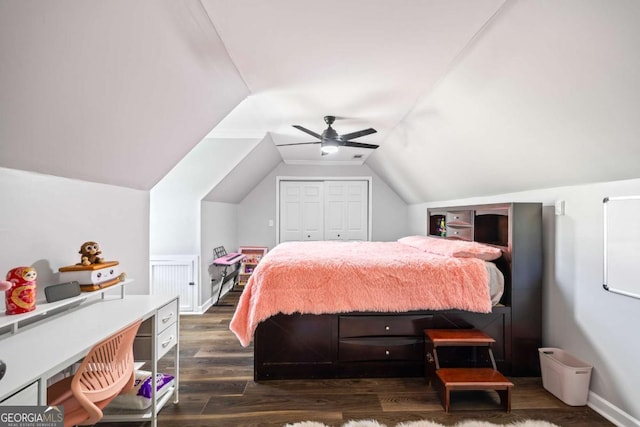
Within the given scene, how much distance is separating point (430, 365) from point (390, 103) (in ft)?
7.47

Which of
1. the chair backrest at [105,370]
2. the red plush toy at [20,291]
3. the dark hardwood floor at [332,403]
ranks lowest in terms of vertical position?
the dark hardwood floor at [332,403]

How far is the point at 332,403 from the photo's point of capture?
211 cm

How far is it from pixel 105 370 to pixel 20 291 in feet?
1.71

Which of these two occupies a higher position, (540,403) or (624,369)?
(624,369)

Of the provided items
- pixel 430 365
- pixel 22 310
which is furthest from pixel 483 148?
pixel 22 310

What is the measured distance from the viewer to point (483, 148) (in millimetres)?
2711

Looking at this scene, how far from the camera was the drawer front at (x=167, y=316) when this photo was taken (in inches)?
72.2

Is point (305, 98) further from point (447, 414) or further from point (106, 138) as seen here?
point (447, 414)

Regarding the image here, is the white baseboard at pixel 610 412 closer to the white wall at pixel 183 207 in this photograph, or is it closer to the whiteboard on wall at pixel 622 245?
the whiteboard on wall at pixel 622 245

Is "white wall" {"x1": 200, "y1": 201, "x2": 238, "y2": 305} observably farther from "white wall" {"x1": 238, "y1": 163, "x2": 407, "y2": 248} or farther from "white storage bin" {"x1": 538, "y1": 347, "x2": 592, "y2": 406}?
"white storage bin" {"x1": 538, "y1": 347, "x2": 592, "y2": 406}

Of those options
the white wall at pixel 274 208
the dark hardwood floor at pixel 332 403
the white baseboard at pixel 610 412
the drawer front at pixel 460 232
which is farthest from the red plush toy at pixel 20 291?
the white wall at pixel 274 208

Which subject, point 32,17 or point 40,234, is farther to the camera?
point 40,234

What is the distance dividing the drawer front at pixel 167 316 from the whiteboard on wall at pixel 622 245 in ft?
9.15

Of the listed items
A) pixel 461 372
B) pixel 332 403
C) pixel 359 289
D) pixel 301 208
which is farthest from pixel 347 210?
pixel 332 403
